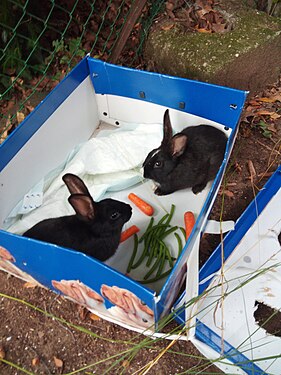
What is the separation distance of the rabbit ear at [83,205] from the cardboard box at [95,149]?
294 mm

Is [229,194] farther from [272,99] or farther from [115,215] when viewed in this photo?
[272,99]

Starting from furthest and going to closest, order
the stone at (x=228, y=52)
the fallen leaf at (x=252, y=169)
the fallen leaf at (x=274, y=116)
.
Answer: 1. the fallen leaf at (x=274, y=116)
2. the stone at (x=228, y=52)
3. the fallen leaf at (x=252, y=169)

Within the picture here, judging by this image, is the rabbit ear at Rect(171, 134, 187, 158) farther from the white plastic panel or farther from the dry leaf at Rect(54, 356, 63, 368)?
the dry leaf at Rect(54, 356, 63, 368)

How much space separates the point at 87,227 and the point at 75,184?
23cm

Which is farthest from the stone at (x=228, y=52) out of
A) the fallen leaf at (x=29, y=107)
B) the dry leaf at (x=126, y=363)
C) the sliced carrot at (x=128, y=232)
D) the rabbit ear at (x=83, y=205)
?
the dry leaf at (x=126, y=363)

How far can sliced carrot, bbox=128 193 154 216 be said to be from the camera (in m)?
2.67

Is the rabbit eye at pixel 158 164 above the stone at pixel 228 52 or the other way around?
the other way around

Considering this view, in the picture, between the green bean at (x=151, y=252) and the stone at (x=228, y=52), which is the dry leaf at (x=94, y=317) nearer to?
the green bean at (x=151, y=252)

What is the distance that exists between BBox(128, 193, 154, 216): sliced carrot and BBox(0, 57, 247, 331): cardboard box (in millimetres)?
33

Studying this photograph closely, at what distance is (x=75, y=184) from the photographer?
2.16m

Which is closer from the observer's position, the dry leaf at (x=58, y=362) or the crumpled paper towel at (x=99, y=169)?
the dry leaf at (x=58, y=362)

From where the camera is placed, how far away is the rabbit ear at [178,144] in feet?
7.92

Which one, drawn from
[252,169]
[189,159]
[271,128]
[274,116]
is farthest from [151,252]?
[274,116]

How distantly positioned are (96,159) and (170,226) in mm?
667
